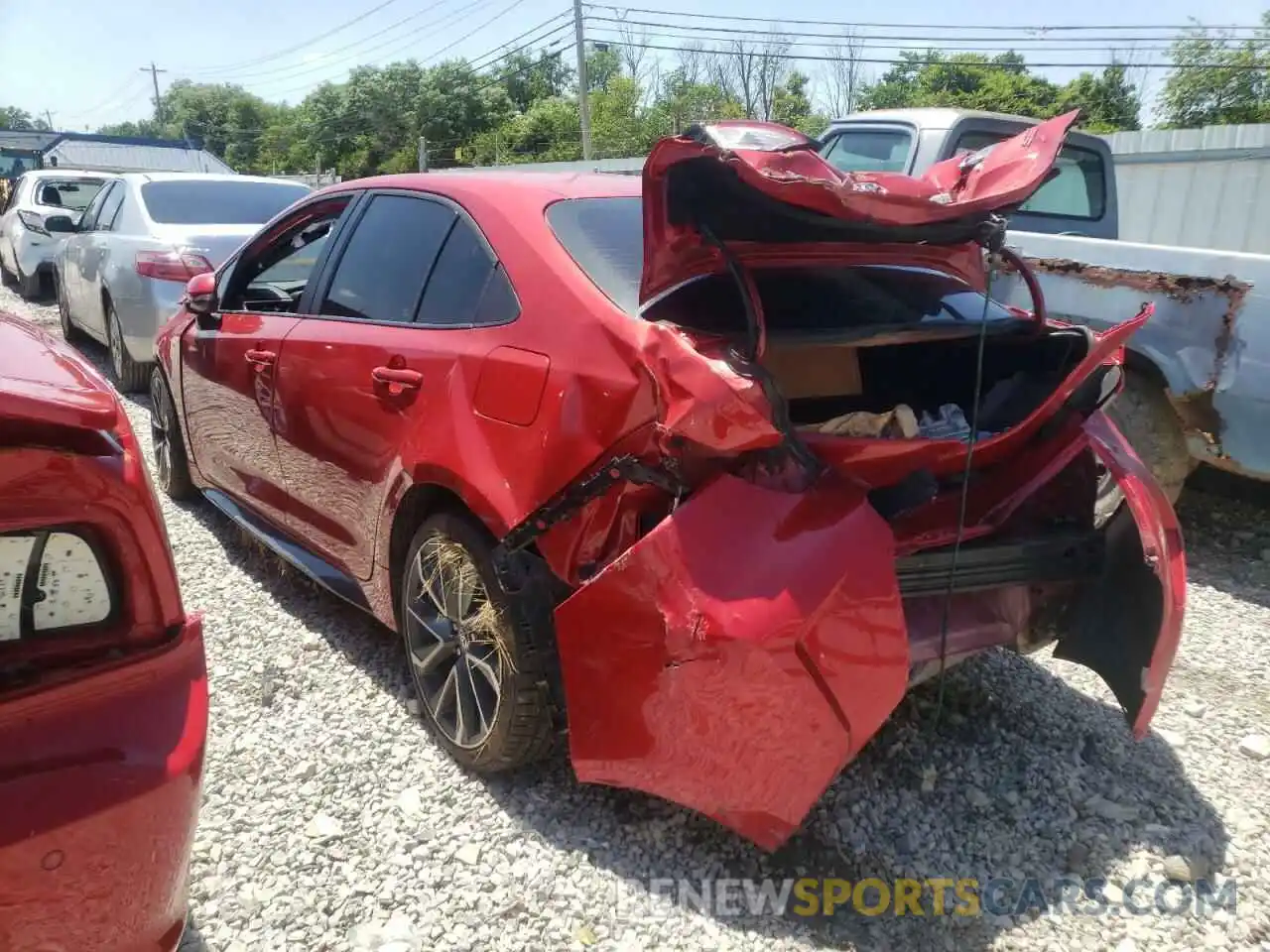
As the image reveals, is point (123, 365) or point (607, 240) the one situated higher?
point (607, 240)

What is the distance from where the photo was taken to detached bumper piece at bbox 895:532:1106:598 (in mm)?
2393

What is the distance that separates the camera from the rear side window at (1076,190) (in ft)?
22.6

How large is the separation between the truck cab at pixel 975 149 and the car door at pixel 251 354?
379 centimetres

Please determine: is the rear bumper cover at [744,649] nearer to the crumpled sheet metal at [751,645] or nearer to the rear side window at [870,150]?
the crumpled sheet metal at [751,645]

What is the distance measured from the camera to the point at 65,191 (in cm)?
1341

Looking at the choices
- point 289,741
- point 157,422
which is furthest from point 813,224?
point 157,422

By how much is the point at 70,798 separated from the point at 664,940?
1382 mm

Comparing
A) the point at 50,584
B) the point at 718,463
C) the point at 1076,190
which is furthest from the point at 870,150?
the point at 50,584

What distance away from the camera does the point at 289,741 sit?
10.0ft

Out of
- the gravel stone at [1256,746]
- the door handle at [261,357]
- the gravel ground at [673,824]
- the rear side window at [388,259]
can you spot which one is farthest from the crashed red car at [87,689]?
the gravel stone at [1256,746]

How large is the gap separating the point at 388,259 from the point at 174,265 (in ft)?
13.9

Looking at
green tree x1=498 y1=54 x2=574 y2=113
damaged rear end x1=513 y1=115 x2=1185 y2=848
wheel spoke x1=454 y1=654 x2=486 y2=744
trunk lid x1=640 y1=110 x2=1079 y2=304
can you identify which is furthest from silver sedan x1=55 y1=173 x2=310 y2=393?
green tree x1=498 y1=54 x2=574 y2=113

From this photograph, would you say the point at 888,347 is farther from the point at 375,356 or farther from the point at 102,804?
the point at 102,804

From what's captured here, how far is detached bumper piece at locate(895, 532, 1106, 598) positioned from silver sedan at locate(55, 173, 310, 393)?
5803mm
